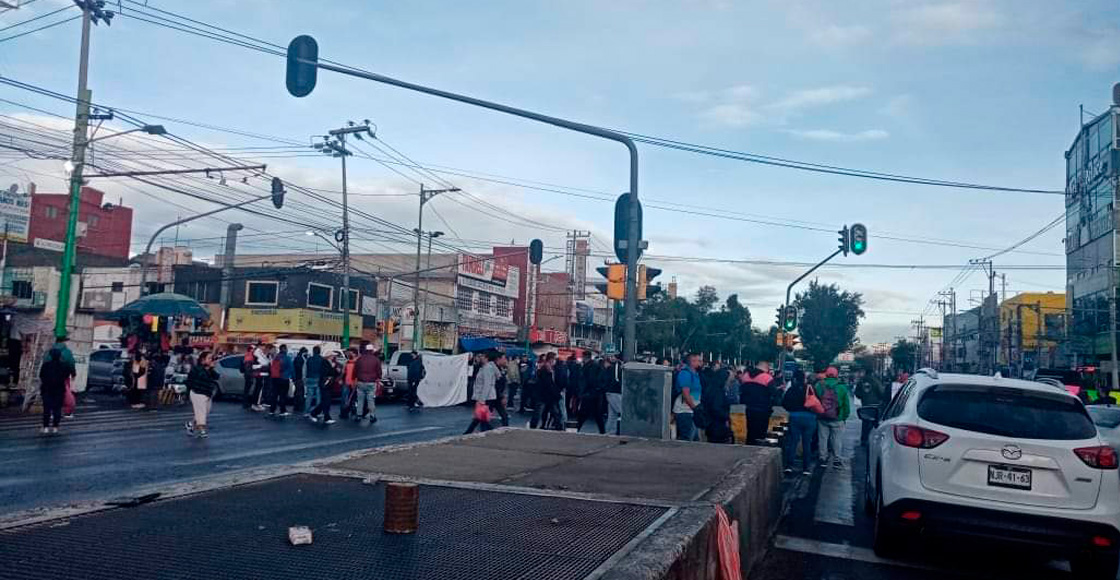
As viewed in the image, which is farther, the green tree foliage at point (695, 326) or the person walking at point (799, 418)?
the green tree foliage at point (695, 326)

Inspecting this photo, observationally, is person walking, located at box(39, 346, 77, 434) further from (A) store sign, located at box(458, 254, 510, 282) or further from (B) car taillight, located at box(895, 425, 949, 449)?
(A) store sign, located at box(458, 254, 510, 282)

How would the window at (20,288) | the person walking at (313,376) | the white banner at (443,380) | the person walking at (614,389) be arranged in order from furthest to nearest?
the window at (20,288) < the white banner at (443,380) < the person walking at (313,376) < the person walking at (614,389)

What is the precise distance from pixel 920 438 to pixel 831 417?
24.2ft

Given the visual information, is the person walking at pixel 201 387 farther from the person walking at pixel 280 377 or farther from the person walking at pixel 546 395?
the person walking at pixel 546 395

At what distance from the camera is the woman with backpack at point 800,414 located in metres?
13.4

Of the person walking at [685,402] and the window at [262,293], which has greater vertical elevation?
the window at [262,293]

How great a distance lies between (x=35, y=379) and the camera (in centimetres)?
2078

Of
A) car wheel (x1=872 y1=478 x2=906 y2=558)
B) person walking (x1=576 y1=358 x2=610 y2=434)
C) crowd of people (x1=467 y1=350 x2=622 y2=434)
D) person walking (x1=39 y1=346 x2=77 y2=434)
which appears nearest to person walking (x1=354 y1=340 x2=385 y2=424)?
crowd of people (x1=467 y1=350 x2=622 y2=434)

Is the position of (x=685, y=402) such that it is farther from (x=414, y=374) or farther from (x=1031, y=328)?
(x=1031, y=328)

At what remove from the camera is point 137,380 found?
2308cm

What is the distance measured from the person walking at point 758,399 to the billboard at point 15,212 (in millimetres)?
27304

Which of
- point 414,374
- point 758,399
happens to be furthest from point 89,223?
point 758,399

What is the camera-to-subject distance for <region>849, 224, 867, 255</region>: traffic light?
2217 centimetres

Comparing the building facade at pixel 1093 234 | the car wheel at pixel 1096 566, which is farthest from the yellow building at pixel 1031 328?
the car wheel at pixel 1096 566
